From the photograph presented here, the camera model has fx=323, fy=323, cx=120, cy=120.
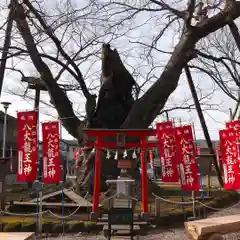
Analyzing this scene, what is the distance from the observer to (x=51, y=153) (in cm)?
980

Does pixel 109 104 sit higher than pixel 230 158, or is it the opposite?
pixel 109 104

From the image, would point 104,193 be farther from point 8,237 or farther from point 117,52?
point 8,237

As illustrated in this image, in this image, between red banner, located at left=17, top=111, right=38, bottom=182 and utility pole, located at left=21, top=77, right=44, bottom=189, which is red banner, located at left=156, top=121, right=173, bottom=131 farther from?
utility pole, located at left=21, top=77, right=44, bottom=189

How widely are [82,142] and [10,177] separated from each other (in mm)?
15430

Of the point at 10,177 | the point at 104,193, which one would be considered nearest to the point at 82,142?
the point at 104,193

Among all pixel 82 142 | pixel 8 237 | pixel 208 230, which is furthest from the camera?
pixel 82 142

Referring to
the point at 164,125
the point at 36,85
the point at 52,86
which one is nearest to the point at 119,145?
the point at 164,125

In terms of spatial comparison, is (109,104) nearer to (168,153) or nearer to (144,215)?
(168,153)

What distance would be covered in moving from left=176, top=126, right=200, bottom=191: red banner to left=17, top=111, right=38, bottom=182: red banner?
4.35 meters

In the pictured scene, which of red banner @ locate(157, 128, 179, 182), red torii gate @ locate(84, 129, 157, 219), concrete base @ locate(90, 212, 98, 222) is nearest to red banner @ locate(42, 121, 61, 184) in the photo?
red torii gate @ locate(84, 129, 157, 219)

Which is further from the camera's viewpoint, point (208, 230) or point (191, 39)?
point (191, 39)

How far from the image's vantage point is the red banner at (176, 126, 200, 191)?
9.65 meters

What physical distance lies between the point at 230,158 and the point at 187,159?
125 cm

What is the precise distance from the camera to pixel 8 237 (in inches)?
211
